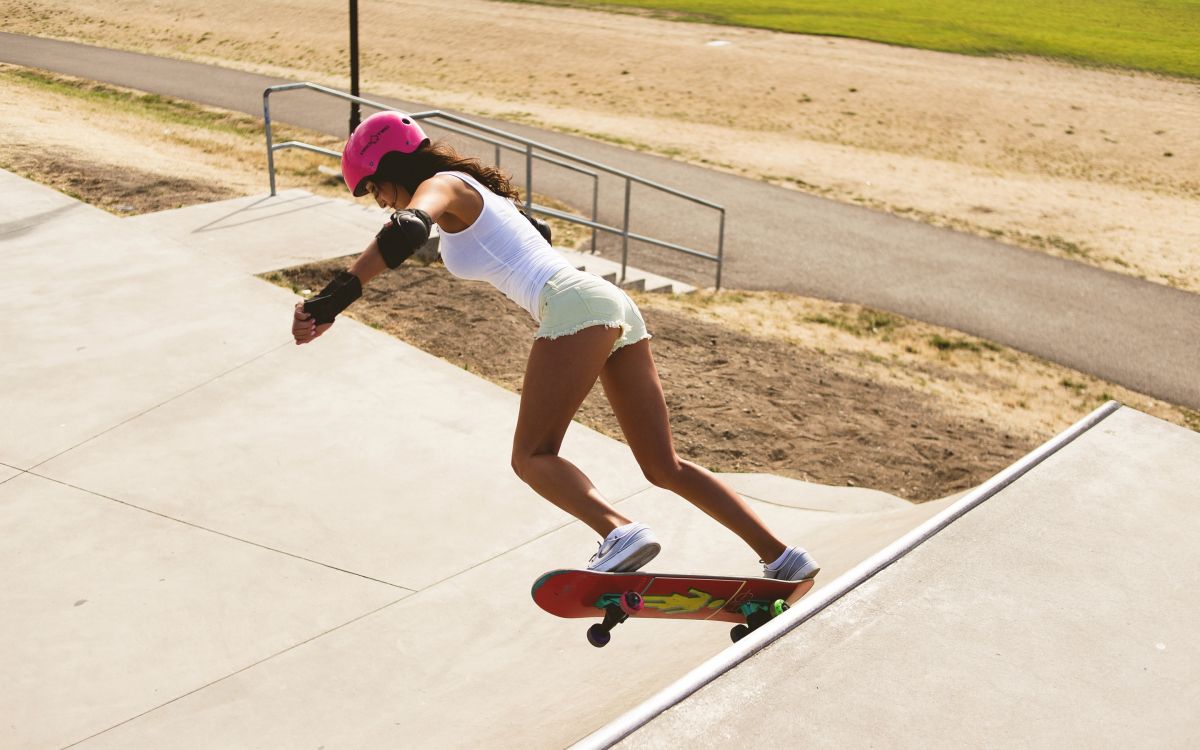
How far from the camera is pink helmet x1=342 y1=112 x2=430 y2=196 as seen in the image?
135 inches

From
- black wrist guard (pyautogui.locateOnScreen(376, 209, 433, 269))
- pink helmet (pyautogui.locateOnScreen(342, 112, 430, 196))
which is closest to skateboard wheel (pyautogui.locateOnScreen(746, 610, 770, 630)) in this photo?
black wrist guard (pyautogui.locateOnScreen(376, 209, 433, 269))

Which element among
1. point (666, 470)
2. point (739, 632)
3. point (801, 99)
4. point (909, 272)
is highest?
point (666, 470)

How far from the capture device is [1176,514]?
14.4ft

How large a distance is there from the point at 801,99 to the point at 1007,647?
76.7ft

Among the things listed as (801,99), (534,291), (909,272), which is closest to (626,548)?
(534,291)

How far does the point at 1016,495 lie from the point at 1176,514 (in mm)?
645

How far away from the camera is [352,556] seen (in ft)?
16.2

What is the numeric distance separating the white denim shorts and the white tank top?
36 millimetres

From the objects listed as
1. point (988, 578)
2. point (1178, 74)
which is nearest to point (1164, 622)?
point (988, 578)

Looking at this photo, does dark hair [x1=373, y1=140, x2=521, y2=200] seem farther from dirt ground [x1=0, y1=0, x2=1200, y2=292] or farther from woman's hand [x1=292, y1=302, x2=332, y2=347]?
dirt ground [x1=0, y1=0, x2=1200, y2=292]

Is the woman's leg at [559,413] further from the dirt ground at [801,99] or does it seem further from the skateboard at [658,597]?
the dirt ground at [801,99]

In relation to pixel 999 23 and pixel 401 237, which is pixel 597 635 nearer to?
pixel 401 237

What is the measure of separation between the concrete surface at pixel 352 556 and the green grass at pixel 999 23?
30.0 meters

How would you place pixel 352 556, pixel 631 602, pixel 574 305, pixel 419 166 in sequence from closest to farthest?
pixel 574 305
pixel 419 166
pixel 631 602
pixel 352 556
